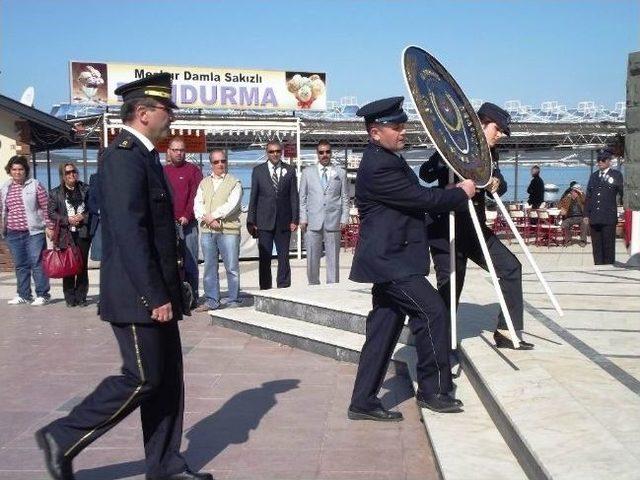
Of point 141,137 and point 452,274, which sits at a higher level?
point 141,137

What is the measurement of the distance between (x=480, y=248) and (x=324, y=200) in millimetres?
4679

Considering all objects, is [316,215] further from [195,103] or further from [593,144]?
[593,144]

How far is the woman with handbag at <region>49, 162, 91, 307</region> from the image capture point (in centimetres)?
1087

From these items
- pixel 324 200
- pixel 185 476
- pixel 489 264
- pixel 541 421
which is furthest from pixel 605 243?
pixel 185 476

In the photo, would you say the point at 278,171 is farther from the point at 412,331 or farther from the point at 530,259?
the point at 412,331

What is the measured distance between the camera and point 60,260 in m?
10.7

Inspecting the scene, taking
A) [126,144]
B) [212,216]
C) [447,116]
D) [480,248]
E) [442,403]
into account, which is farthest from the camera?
[212,216]

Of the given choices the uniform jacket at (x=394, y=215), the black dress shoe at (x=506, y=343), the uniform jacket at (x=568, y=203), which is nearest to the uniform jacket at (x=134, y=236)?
the uniform jacket at (x=394, y=215)

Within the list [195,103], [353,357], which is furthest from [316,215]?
[195,103]

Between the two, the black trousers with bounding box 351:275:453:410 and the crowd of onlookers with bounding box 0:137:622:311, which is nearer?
the black trousers with bounding box 351:275:453:410

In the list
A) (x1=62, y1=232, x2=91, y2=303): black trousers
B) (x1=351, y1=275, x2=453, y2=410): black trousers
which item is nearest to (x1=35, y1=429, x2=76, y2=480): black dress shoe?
(x1=351, y1=275, x2=453, y2=410): black trousers

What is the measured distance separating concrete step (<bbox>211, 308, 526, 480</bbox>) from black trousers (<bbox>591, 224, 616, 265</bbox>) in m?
7.12

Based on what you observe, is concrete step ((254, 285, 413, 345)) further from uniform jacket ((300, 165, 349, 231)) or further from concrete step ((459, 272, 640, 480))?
concrete step ((459, 272, 640, 480))

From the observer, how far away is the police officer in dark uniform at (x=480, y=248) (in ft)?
19.2
